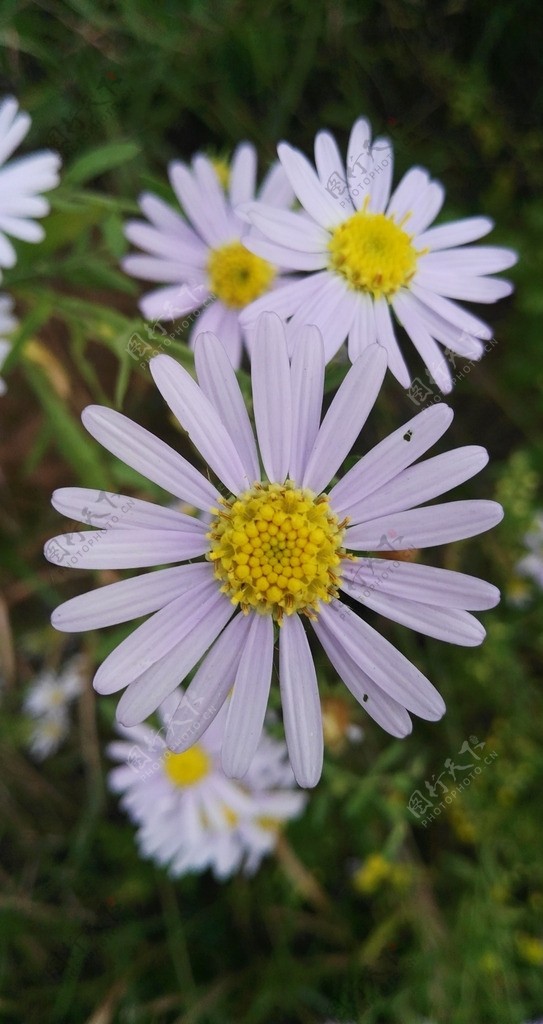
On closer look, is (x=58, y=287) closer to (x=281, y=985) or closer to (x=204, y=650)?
(x=204, y=650)

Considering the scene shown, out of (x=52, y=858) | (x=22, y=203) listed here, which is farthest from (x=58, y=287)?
(x=52, y=858)

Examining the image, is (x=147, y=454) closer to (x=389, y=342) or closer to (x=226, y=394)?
(x=226, y=394)

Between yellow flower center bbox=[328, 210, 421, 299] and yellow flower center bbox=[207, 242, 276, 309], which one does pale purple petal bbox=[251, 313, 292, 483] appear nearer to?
yellow flower center bbox=[328, 210, 421, 299]

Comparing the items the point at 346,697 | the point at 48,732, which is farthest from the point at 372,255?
the point at 48,732

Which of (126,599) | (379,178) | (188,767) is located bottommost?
(188,767)

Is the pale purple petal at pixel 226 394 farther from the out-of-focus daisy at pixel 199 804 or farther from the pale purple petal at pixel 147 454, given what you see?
the out-of-focus daisy at pixel 199 804

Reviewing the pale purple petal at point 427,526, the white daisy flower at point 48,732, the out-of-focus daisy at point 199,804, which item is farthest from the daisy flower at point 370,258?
the white daisy flower at point 48,732
